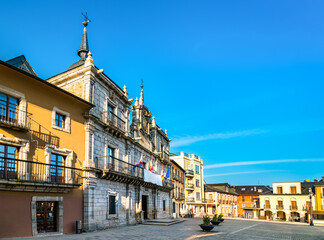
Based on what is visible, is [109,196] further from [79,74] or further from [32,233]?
[79,74]

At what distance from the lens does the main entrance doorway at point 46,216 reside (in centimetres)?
1563

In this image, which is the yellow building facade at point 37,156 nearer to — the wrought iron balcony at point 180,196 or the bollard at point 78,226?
the bollard at point 78,226

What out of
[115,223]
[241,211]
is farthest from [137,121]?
[241,211]

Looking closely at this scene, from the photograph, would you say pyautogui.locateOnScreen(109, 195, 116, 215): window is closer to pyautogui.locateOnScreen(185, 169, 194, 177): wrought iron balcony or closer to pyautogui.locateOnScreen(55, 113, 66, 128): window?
pyautogui.locateOnScreen(55, 113, 66, 128): window

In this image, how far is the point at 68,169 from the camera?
17.7m

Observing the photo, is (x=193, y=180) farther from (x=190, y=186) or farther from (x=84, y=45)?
(x=84, y=45)

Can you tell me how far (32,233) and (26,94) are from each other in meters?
7.29

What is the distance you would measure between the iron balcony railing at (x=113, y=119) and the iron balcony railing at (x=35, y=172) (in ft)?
17.3

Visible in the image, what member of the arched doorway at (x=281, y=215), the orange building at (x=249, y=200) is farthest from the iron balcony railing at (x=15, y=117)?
the orange building at (x=249, y=200)

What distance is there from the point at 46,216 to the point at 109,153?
773 cm

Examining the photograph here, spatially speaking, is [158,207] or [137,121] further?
[158,207]

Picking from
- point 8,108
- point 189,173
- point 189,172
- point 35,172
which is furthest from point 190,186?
point 8,108

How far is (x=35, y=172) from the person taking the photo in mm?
15375

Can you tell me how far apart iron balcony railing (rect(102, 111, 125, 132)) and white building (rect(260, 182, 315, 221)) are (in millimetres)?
43867
